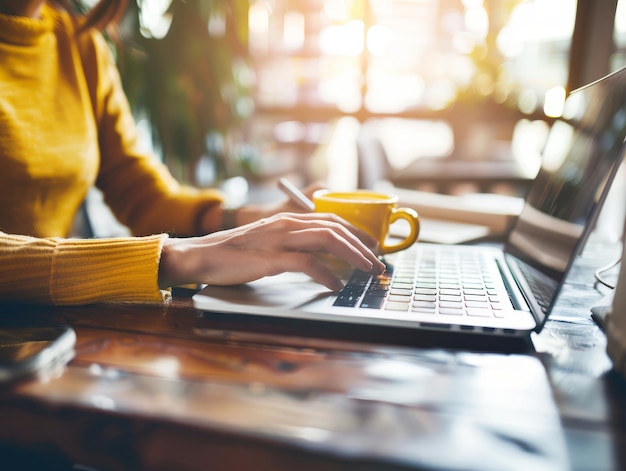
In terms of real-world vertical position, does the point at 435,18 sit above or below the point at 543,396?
above

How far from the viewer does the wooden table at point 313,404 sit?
0.95 feet

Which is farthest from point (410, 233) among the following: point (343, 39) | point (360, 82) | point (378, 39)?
point (343, 39)

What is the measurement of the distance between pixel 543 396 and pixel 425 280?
0.24m

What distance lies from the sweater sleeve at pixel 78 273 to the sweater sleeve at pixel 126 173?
461mm

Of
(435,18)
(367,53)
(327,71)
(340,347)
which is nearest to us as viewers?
(340,347)

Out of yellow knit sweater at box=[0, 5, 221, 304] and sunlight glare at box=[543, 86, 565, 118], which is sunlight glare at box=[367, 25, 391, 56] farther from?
yellow knit sweater at box=[0, 5, 221, 304]

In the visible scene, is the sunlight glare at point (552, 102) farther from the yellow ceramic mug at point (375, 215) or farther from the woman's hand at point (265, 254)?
the woman's hand at point (265, 254)

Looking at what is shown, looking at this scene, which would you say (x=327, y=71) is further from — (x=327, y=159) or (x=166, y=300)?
(x=166, y=300)

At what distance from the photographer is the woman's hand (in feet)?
1.71

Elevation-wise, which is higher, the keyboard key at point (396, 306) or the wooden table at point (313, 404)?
the keyboard key at point (396, 306)

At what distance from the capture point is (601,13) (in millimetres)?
2006

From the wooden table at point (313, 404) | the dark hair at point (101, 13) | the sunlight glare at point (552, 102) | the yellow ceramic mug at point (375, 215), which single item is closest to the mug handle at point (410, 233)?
the yellow ceramic mug at point (375, 215)

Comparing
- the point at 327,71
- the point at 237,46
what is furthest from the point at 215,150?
the point at 327,71

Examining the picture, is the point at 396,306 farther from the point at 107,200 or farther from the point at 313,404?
the point at 107,200
